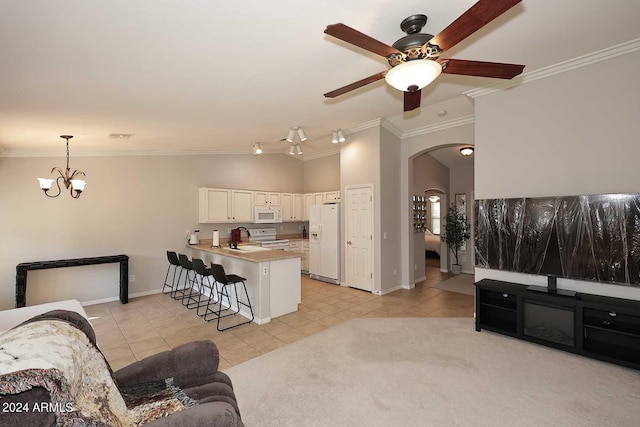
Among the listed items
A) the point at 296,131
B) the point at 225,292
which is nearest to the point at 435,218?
the point at 296,131

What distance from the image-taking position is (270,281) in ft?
13.7

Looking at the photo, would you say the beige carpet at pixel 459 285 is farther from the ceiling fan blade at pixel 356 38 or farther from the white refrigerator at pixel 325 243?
the ceiling fan blade at pixel 356 38

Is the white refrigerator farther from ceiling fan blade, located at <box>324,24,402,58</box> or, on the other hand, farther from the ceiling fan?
ceiling fan blade, located at <box>324,24,402,58</box>

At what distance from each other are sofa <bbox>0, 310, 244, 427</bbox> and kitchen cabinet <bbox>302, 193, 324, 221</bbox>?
5.56m

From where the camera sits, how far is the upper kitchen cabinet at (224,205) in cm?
603

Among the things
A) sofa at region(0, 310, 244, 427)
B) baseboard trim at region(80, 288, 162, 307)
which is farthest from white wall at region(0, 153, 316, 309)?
sofa at region(0, 310, 244, 427)

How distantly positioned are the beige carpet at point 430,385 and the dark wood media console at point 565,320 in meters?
0.11

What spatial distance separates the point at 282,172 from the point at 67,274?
4694 mm

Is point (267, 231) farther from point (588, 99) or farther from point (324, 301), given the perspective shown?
point (588, 99)

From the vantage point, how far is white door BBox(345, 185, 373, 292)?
5422 millimetres

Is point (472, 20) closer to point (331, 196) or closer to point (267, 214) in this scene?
point (331, 196)

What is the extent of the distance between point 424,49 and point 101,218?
5.66 meters

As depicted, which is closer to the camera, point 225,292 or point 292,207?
point 225,292

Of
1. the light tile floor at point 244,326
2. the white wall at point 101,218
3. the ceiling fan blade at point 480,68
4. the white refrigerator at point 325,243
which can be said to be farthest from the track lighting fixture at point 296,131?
the ceiling fan blade at point 480,68
